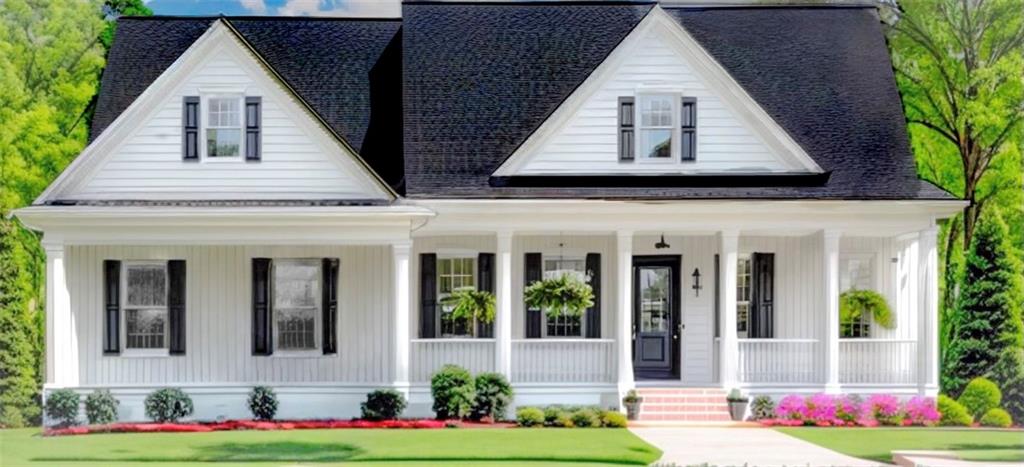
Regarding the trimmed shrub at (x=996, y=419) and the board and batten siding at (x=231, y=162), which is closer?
the board and batten siding at (x=231, y=162)

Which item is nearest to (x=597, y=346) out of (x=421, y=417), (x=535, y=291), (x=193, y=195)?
(x=535, y=291)

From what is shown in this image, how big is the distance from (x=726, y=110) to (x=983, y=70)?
5.03 metres

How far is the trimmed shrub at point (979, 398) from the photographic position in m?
26.6

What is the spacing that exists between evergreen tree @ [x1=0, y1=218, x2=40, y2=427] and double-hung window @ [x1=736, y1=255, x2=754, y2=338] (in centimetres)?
1209

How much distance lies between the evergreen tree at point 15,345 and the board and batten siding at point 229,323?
4.66 ft

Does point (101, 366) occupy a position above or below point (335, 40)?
below

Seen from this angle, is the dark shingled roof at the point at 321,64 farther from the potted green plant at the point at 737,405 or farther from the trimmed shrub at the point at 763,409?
the trimmed shrub at the point at 763,409

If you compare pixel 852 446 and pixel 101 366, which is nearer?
pixel 852 446

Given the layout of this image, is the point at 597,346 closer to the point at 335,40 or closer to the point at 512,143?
the point at 512,143

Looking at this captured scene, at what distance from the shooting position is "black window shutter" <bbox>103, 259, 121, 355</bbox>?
84.8 feet

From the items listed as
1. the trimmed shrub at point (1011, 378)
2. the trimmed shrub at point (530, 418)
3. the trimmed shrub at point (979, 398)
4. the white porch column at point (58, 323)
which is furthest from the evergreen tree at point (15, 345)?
the trimmed shrub at point (1011, 378)

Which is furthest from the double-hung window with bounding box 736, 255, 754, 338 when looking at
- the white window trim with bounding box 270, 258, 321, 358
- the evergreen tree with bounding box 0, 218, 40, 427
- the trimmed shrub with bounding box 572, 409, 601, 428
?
the evergreen tree with bounding box 0, 218, 40, 427

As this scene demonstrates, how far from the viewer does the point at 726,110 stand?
2641 cm

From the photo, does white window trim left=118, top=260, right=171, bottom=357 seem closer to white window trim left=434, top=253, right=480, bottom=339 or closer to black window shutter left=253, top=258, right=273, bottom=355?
black window shutter left=253, top=258, right=273, bottom=355
